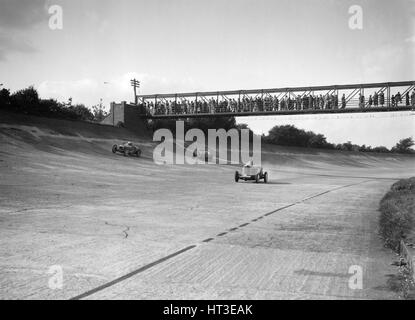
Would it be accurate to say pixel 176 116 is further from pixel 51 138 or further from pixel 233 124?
pixel 233 124

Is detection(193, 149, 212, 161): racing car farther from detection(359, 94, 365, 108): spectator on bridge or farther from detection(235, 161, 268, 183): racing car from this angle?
detection(235, 161, 268, 183): racing car

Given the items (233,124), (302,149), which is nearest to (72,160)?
(302,149)

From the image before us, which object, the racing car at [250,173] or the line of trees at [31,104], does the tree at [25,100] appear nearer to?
the line of trees at [31,104]

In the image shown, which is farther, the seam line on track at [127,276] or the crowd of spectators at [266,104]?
the crowd of spectators at [266,104]

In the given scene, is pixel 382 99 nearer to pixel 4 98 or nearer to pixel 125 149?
pixel 125 149

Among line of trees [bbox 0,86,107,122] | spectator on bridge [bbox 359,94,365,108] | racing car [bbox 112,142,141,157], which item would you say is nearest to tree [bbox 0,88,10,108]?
line of trees [bbox 0,86,107,122]

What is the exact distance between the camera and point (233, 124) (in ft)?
302

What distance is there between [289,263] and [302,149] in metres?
75.4

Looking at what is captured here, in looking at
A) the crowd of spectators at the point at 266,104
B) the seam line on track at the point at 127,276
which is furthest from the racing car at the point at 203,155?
the seam line on track at the point at 127,276

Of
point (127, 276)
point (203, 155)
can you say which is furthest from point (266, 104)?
point (127, 276)

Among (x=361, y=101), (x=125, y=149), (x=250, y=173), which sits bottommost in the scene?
(x=250, y=173)

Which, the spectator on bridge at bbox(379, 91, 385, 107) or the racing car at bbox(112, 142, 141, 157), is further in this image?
the spectator on bridge at bbox(379, 91, 385, 107)

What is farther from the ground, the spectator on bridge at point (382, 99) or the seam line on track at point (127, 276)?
the spectator on bridge at point (382, 99)
